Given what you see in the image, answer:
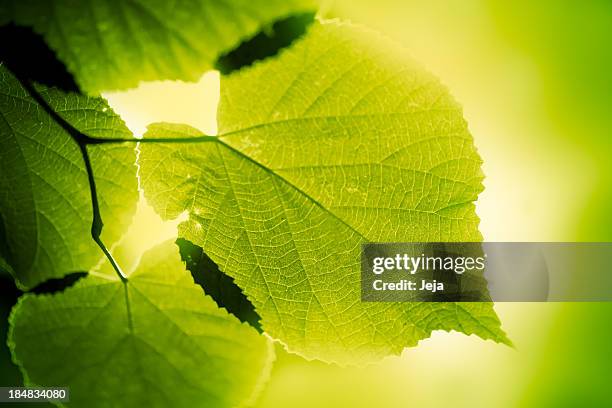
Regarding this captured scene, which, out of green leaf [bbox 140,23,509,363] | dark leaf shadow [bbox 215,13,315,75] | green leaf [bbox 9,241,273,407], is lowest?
green leaf [bbox 9,241,273,407]

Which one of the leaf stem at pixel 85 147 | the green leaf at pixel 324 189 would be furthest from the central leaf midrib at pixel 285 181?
the leaf stem at pixel 85 147

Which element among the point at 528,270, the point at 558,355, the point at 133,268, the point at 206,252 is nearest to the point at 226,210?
the point at 206,252

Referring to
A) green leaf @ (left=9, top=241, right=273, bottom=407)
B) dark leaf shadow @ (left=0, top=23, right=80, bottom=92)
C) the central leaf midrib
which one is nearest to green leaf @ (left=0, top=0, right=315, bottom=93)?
dark leaf shadow @ (left=0, top=23, right=80, bottom=92)

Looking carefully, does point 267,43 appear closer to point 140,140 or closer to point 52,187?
point 140,140

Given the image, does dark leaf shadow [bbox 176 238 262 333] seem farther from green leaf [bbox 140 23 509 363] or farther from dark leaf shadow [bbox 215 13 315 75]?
dark leaf shadow [bbox 215 13 315 75]

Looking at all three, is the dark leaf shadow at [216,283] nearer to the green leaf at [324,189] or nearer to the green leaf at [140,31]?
the green leaf at [324,189]

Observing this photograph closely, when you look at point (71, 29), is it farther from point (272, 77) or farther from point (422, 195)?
point (422, 195)

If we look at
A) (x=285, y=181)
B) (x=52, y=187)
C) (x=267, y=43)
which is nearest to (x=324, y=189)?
(x=285, y=181)
